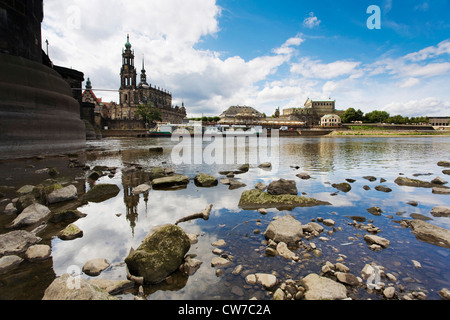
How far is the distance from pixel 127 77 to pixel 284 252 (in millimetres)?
160453

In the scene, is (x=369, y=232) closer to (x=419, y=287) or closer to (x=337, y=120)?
(x=419, y=287)

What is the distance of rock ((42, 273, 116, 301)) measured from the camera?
10.2ft

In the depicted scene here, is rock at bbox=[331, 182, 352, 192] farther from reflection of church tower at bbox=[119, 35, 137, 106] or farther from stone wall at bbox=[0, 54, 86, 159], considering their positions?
reflection of church tower at bbox=[119, 35, 137, 106]

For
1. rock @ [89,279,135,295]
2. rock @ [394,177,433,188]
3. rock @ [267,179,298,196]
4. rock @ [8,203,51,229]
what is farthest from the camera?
rock @ [394,177,433,188]

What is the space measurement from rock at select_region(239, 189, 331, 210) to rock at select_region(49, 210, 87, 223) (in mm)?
5215

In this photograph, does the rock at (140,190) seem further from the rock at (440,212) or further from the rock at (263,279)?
the rock at (440,212)

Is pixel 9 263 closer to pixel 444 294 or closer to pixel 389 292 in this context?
pixel 389 292

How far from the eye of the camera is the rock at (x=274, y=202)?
7.99 metres

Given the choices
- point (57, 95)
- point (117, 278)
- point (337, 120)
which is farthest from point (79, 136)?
point (337, 120)

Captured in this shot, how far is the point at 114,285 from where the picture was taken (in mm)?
3662

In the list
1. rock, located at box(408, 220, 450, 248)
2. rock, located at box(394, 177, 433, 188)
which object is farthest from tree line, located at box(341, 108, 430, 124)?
rock, located at box(408, 220, 450, 248)

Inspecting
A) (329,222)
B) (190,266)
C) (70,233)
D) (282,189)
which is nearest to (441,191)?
(282,189)

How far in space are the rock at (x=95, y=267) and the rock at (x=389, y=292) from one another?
4.86m
